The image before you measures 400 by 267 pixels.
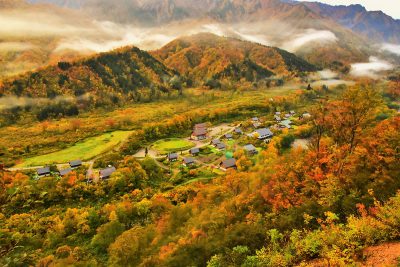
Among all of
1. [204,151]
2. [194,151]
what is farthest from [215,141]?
[194,151]

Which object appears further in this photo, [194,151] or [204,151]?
[204,151]

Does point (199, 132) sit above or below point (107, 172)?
above

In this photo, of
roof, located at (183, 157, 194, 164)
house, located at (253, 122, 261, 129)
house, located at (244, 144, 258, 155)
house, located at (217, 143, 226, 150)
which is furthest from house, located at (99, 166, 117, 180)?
house, located at (253, 122, 261, 129)

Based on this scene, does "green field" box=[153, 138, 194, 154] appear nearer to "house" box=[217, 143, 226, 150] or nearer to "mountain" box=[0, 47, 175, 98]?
"house" box=[217, 143, 226, 150]

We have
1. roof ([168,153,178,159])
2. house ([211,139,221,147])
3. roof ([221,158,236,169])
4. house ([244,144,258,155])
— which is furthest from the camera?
house ([211,139,221,147])

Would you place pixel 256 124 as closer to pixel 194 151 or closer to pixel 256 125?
pixel 256 125

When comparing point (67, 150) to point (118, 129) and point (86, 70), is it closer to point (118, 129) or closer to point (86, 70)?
point (118, 129)
